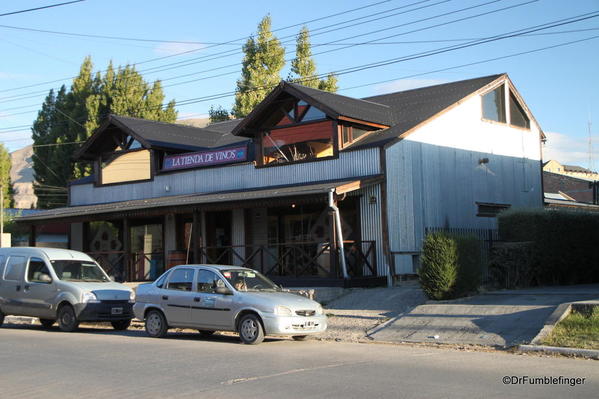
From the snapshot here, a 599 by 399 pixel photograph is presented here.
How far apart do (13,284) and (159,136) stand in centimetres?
1199

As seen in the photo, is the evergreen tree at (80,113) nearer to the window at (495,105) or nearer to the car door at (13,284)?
the window at (495,105)

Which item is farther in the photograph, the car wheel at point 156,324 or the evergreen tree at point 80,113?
the evergreen tree at point 80,113

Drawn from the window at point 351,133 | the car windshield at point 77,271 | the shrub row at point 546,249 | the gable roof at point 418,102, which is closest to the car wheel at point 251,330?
the car windshield at point 77,271

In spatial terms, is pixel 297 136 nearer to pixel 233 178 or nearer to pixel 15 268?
pixel 233 178

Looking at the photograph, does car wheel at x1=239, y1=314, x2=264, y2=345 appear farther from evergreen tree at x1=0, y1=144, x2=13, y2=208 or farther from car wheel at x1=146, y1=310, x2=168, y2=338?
evergreen tree at x1=0, y1=144, x2=13, y2=208

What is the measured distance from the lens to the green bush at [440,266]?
1686 centimetres

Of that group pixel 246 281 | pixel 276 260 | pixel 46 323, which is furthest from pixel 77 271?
pixel 276 260

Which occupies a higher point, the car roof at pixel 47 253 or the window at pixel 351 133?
the window at pixel 351 133

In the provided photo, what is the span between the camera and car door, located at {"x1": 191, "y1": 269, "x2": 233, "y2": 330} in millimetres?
14086

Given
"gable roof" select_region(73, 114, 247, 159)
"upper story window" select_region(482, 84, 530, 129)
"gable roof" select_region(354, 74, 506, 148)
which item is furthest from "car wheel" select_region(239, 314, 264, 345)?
"upper story window" select_region(482, 84, 530, 129)

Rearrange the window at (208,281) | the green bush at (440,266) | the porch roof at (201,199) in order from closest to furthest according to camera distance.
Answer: the window at (208,281), the green bush at (440,266), the porch roof at (201,199)

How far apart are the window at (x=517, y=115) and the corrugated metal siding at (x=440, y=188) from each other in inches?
59.2

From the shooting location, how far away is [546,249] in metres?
20.4

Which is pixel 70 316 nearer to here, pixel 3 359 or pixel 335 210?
pixel 3 359
